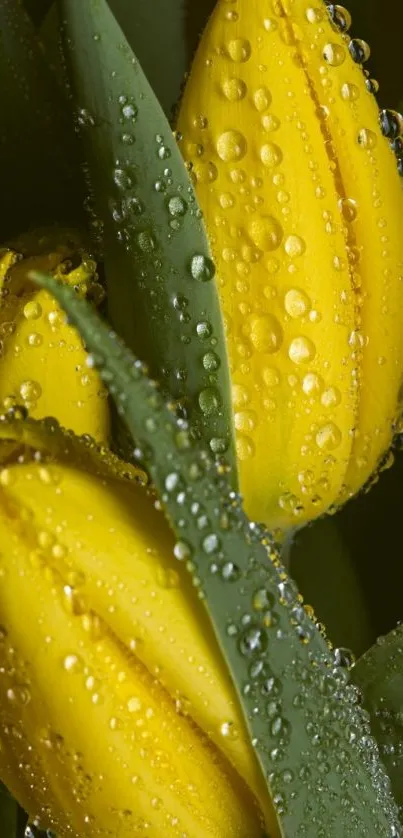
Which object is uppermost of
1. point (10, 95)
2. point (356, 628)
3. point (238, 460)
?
point (10, 95)

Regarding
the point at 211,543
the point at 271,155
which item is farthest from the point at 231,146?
the point at 211,543

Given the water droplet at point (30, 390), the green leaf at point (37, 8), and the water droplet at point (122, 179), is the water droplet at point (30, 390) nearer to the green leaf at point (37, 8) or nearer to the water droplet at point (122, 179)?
the water droplet at point (122, 179)

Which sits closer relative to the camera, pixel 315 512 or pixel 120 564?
pixel 120 564

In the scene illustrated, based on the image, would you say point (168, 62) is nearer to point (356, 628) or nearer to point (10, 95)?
point (10, 95)

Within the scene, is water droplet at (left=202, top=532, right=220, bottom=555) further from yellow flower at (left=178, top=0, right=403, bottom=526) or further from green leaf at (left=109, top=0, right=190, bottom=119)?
green leaf at (left=109, top=0, right=190, bottom=119)

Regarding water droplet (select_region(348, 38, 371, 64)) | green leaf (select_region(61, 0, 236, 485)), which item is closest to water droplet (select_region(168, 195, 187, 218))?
green leaf (select_region(61, 0, 236, 485))

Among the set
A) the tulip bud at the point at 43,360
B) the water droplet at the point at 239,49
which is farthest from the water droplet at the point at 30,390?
the water droplet at the point at 239,49

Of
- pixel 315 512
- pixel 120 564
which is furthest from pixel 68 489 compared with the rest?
pixel 315 512

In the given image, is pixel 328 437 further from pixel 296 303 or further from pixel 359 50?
pixel 359 50
